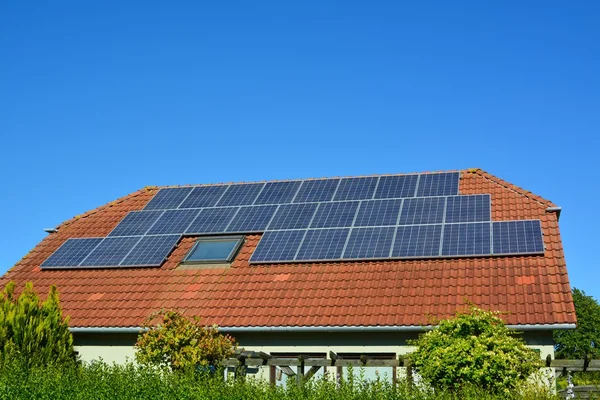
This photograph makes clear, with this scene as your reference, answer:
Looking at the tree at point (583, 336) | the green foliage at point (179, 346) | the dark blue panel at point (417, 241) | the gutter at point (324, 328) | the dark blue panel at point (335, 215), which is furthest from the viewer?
the tree at point (583, 336)

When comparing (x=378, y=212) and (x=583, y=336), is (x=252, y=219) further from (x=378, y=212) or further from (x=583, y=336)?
(x=583, y=336)

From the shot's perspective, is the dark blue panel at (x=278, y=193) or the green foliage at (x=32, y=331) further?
the dark blue panel at (x=278, y=193)

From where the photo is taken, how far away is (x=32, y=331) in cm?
1678

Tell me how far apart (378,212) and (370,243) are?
68.7 inches

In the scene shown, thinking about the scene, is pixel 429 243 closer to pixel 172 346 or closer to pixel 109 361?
pixel 172 346

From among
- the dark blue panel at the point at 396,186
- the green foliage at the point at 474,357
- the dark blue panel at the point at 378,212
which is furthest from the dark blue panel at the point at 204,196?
the green foliage at the point at 474,357

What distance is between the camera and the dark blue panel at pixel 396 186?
2252 cm

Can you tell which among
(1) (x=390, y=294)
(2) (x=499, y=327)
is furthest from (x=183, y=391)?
(1) (x=390, y=294)

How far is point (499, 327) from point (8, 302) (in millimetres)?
10913

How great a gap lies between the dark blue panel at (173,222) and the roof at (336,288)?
746 mm

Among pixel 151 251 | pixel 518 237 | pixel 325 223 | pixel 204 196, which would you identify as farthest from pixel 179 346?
pixel 204 196

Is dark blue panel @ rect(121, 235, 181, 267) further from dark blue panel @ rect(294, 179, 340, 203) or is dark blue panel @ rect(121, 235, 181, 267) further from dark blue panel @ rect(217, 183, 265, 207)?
dark blue panel @ rect(294, 179, 340, 203)

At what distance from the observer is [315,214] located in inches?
864

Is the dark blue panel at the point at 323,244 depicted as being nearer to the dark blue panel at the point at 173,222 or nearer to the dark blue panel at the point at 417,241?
the dark blue panel at the point at 417,241
